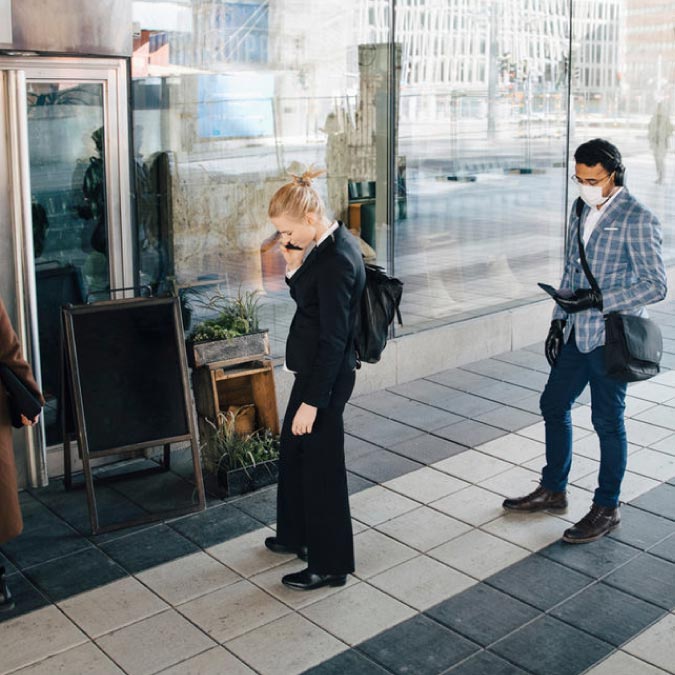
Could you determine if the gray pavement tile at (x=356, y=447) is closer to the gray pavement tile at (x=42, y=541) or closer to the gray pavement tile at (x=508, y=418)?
the gray pavement tile at (x=508, y=418)

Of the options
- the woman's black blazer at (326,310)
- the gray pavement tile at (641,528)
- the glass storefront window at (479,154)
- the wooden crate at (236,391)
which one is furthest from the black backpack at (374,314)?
the glass storefront window at (479,154)

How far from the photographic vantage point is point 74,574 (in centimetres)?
470

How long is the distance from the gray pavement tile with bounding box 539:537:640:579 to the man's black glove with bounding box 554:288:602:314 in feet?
3.75

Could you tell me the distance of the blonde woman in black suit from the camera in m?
4.23

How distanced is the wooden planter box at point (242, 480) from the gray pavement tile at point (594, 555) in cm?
159

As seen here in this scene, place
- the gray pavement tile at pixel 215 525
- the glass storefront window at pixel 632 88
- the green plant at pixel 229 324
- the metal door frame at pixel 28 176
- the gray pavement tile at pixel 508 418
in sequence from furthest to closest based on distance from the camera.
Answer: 1. the glass storefront window at pixel 632 88
2. the gray pavement tile at pixel 508 418
3. the green plant at pixel 229 324
4. the metal door frame at pixel 28 176
5. the gray pavement tile at pixel 215 525

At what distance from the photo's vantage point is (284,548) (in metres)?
4.87

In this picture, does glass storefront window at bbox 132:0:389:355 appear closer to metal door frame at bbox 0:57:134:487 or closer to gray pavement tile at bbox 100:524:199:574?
metal door frame at bbox 0:57:134:487

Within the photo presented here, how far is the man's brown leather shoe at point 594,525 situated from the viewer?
496cm

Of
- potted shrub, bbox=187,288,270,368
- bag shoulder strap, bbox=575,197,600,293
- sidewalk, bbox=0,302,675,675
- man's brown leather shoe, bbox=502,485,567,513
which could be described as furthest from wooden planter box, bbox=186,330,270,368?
bag shoulder strap, bbox=575,197,600,293

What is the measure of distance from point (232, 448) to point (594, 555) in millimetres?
2031

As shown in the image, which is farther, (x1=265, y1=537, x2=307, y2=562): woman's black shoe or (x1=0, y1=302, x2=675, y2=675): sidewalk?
(x1=265, y1=537, x2=307, y2=562): woman's black shoe

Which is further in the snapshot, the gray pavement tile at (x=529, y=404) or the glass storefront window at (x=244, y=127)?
the gray pavement tile at (x=529, y=404)

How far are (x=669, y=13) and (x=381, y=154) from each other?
15.9 ft
